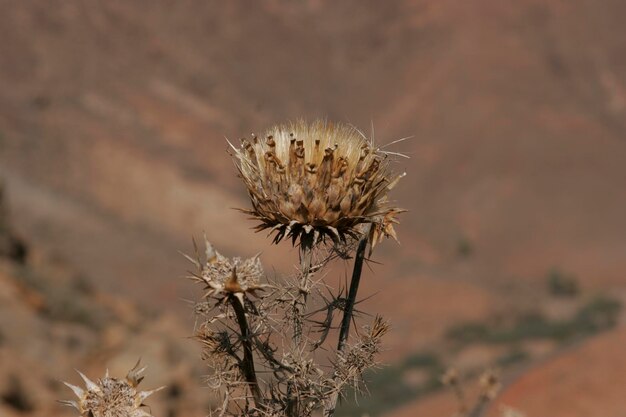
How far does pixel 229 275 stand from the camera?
2656 millimetres

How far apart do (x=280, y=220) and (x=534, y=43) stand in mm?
58287

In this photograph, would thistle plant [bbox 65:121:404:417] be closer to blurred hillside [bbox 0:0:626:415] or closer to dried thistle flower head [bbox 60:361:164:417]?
dried thistle flower head [bbox 60:361:164:417]

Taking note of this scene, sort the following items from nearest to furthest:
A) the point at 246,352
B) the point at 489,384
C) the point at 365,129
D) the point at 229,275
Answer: the point at 229,275 → the point at 246,352 → the point at 489,384 → the point at 365,129

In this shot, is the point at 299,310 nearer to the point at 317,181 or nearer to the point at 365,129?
the point at 317,181

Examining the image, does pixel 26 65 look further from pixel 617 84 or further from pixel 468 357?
pixel 617 84

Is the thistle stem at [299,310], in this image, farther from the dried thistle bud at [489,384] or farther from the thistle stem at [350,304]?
the dried thistle bud at [489,384]

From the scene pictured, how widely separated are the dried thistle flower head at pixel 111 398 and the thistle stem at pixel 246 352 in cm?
30

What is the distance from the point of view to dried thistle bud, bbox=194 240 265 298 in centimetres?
262

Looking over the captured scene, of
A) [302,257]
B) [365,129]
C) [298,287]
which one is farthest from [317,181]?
[365,129]

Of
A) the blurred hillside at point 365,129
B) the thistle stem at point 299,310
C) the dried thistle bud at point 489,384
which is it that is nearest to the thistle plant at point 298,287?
the thistle stem at point 299,310

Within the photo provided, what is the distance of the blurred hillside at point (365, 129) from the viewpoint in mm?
36438

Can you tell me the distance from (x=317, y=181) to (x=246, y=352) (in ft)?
2.11

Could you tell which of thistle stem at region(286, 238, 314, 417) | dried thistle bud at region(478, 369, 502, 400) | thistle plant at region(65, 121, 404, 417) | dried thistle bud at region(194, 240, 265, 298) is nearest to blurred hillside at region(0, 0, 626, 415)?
dried thistle bud at region(478, 369, 502, 400)

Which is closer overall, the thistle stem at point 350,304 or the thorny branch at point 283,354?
the thorny branch at point 283,354
